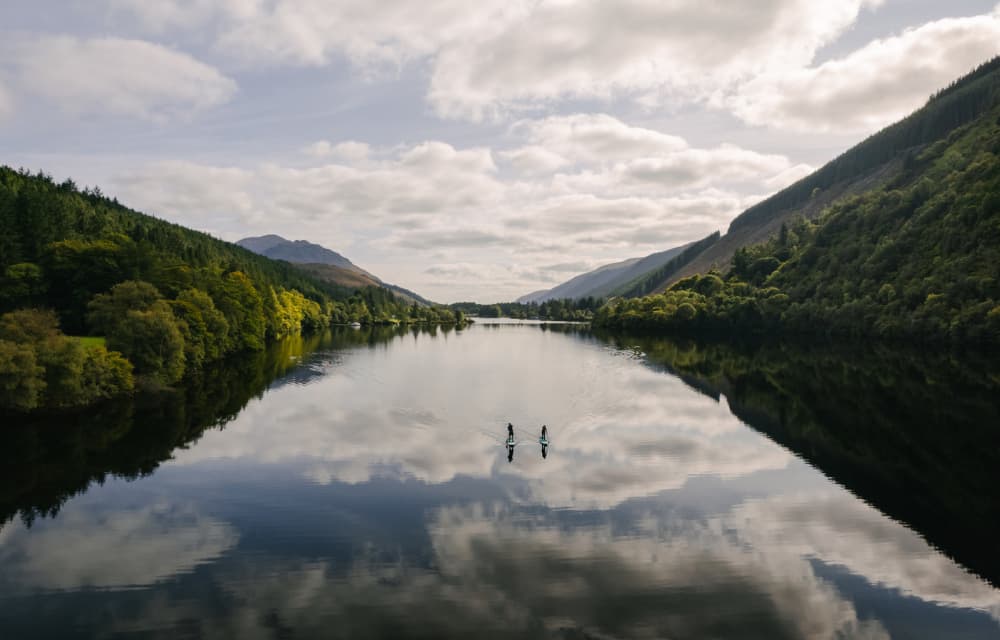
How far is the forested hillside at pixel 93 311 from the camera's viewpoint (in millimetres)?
56938

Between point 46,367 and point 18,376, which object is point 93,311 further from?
point 18,376

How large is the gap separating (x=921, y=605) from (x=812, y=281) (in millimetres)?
180494

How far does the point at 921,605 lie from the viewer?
24.5 metres

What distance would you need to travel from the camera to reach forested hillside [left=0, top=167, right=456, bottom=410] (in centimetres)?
5694

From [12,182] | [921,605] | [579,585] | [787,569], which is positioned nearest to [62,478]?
[579,585]

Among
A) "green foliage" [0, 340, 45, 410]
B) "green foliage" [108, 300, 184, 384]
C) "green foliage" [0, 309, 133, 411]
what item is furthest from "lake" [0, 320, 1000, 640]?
"green foliage" [108, 300, 184, 384]

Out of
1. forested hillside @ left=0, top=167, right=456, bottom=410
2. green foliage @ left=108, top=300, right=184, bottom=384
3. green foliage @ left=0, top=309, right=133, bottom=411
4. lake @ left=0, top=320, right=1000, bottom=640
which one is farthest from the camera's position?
green foliage @ left=108, top=300, right=184, bottom=384

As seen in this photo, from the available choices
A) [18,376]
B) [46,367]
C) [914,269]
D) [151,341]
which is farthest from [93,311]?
[914,269]

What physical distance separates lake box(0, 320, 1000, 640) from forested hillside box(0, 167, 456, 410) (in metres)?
4.00

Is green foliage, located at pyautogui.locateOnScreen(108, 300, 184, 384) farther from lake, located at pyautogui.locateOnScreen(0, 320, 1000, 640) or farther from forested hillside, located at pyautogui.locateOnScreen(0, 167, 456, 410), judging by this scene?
lake, located at pyautogui.locateOnScreen(0, 320, 1000, 640)

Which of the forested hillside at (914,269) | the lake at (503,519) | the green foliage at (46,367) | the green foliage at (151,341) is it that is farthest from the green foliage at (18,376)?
the forested hillside at (914,269)

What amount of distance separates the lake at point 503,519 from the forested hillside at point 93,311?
400 cm

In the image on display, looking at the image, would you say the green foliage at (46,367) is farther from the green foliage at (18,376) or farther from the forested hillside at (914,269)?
the forested hillside at (914,269)

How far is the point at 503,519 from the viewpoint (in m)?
33.1
